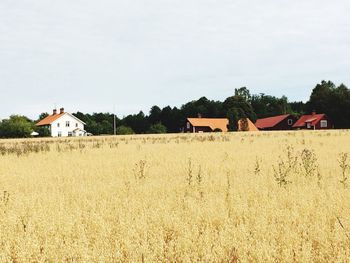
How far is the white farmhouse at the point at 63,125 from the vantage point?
85500 mm

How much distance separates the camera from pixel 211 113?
104 metres

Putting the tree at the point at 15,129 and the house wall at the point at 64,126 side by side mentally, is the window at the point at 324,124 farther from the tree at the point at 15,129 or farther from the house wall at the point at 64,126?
the tree at the point at 15,129

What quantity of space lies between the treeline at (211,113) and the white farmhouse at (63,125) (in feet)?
13.6

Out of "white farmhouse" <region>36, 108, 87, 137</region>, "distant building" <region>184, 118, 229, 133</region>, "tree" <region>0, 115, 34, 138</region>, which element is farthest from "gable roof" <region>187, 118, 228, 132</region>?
"tree" <region>0, 115, 34, 138</region>

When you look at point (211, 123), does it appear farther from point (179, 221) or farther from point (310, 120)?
point (179, 221)

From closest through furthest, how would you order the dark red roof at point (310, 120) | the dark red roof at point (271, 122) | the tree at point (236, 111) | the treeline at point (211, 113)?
1. the tree at point (236, 111)
2. the treeline at point (211, 113)
3. the dark red roof at point (310, 120)
4. the dark red roof at point (271, 122)

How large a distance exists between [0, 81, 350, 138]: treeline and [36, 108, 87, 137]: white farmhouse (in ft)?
13.6

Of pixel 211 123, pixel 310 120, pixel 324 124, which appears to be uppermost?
pixel 211 123

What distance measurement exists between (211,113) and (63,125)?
39.7 m

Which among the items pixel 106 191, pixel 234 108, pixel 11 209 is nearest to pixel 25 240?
pixel 11 209

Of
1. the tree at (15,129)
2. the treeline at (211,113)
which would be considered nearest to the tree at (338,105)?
the treeline at (211,113)

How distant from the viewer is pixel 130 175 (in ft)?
33.5

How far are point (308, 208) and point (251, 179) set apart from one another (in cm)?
275

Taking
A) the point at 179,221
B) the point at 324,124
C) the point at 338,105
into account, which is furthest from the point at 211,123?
the point at 179,221
